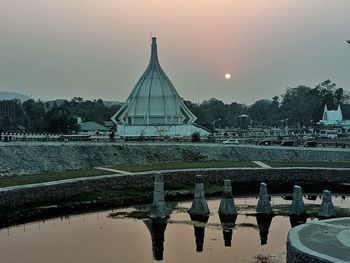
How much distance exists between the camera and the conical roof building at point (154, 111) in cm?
7975

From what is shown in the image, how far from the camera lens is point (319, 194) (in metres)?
38.8

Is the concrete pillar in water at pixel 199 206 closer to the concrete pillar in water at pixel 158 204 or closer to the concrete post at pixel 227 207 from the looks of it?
the concrete post at pixel 227 207

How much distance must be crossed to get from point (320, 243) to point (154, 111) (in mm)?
63915

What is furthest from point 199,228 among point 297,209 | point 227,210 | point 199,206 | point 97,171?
point 97,171

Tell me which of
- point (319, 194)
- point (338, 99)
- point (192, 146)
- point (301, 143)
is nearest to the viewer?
point (319, 194)

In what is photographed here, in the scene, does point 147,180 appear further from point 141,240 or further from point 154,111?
point 154,111

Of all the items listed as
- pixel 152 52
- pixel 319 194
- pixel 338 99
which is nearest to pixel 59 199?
pixel 319 194

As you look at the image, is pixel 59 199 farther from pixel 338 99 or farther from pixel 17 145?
pixel 338 99

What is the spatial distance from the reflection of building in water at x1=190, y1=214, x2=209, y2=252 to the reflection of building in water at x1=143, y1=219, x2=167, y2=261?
162 cm

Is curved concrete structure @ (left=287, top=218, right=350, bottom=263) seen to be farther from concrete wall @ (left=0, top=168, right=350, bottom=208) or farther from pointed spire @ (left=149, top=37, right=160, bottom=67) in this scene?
pointed spire @ (left=149, top=37, right=160, bottom=67)

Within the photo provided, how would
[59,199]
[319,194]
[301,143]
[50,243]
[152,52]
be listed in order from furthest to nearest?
1. [152,52]
2. [301,143]
3. [319,194]
4. [59,199]
5. [50,243]

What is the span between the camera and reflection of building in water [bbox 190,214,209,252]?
2419 centimetres

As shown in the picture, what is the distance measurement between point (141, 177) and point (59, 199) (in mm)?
7611

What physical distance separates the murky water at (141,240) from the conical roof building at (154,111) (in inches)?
1934
